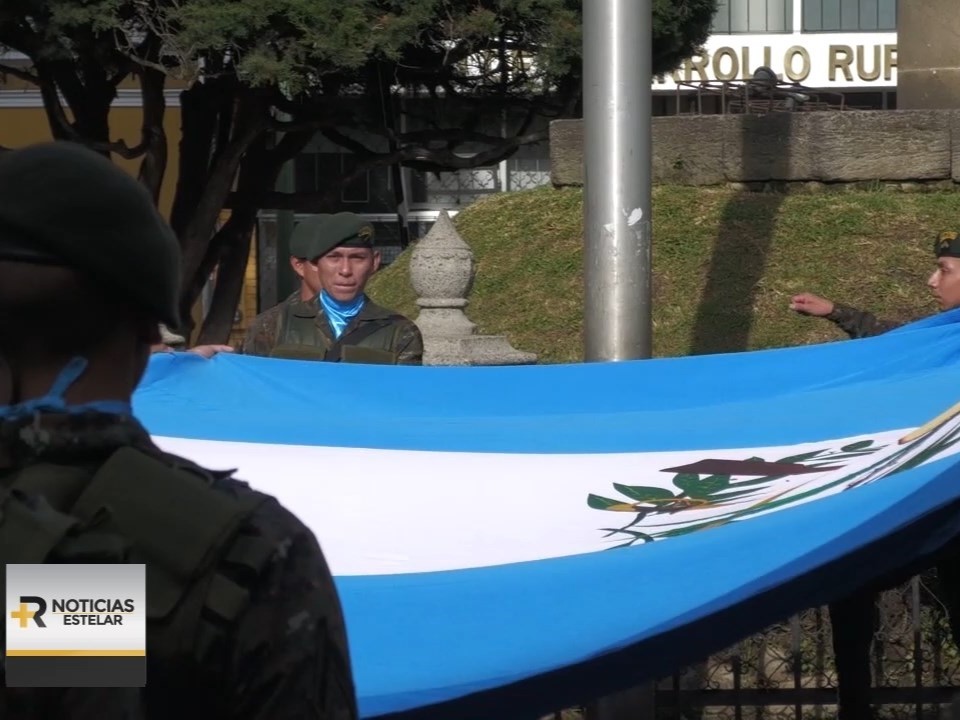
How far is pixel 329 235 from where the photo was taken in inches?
218

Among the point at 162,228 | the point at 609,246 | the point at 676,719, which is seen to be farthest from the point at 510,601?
the point at 609,246

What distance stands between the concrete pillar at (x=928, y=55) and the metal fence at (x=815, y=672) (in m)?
6.41

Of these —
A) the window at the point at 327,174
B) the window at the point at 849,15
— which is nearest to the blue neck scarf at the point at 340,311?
the window at the point at 327,174

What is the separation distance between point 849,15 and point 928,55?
16671 millimetres

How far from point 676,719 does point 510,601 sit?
9.53 feet

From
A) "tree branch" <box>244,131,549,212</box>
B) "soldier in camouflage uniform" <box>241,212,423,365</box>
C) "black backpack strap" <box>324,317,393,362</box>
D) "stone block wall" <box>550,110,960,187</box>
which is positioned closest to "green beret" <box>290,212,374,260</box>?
"soldier in camouflage uniform" <box>241,212,423,365</box>

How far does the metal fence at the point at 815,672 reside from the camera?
5.57 m

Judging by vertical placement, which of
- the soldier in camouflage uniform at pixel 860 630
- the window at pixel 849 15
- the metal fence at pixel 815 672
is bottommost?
the metal fence at pixel 815 672

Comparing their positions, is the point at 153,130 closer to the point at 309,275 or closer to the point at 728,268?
the point at 728,268

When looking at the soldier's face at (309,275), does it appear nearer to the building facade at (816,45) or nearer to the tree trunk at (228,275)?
the tree trunk at (228,275)

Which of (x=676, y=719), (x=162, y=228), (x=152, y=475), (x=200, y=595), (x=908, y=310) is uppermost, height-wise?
(x=162, y=228)

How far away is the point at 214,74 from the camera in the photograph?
1557 cm

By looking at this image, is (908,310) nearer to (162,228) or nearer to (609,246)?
(609,246)

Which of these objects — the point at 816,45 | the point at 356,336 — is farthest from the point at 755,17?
the point at 356,336
